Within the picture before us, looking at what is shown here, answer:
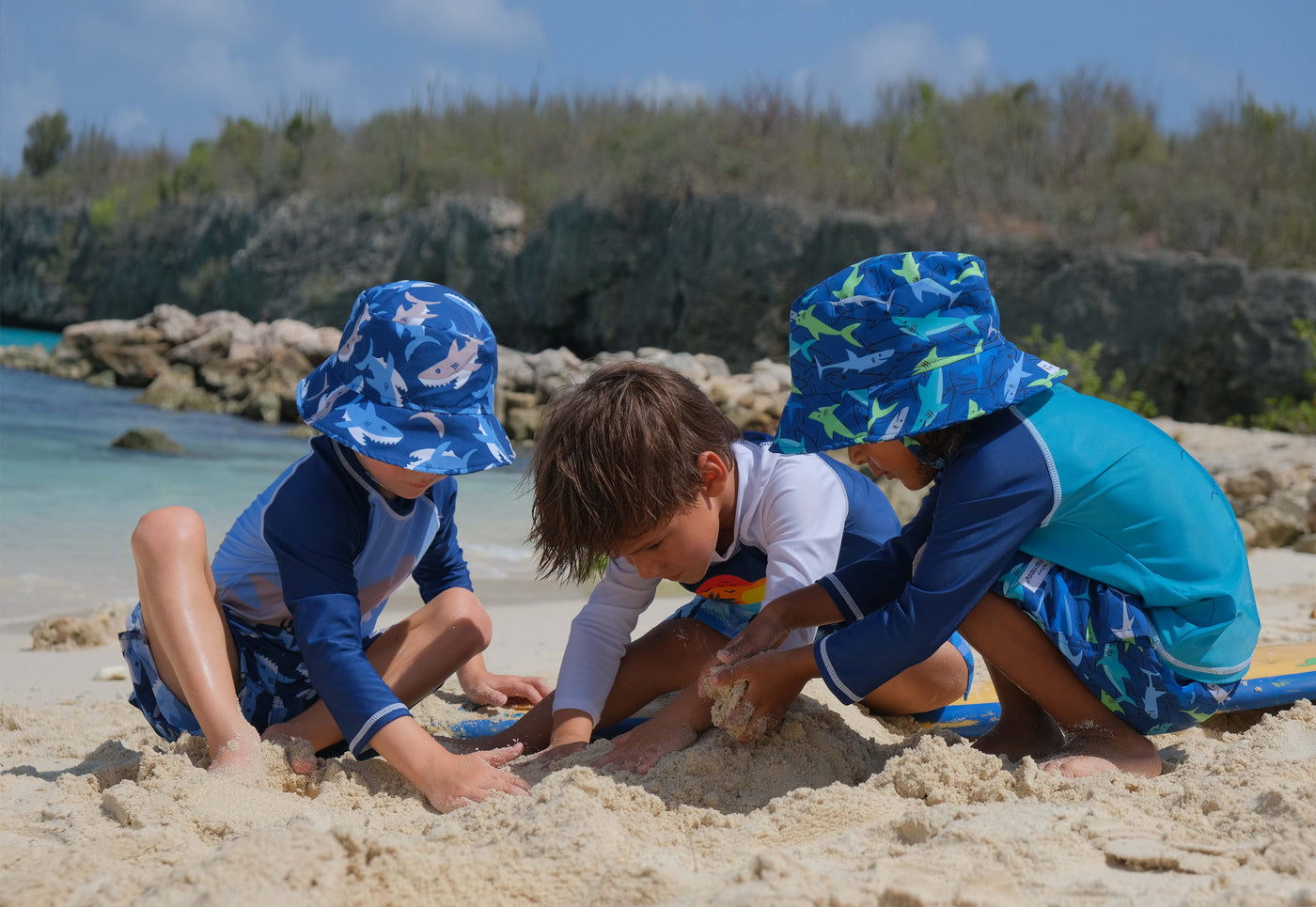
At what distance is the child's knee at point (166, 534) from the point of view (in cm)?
190

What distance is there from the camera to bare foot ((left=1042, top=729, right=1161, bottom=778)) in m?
1.64

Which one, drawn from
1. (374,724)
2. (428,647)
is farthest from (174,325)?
(374,724)

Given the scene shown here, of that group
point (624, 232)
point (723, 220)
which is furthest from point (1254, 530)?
point (624, 232)

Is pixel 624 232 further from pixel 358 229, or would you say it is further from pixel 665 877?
pixel 665 877

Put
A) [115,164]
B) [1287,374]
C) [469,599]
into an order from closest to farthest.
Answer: [469,599] < [1287,374] < [115,164]

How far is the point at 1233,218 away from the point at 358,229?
16.8 m

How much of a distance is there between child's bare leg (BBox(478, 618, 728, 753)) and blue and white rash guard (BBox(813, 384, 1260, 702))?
65 cm

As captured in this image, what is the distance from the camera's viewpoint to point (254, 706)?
2.13 metres

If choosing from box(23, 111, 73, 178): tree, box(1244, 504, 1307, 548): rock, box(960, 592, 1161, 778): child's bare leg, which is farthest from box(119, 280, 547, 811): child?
box(23, 111, 73, 178): tree

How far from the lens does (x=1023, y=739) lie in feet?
6.31

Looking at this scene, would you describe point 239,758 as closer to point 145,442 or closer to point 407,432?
point 407,432

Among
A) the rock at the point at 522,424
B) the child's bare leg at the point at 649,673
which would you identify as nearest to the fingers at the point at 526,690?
the child's bare leg at the point at 649,673

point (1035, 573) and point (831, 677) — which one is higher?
point (1035, 573)

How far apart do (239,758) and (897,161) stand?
15476 mm
